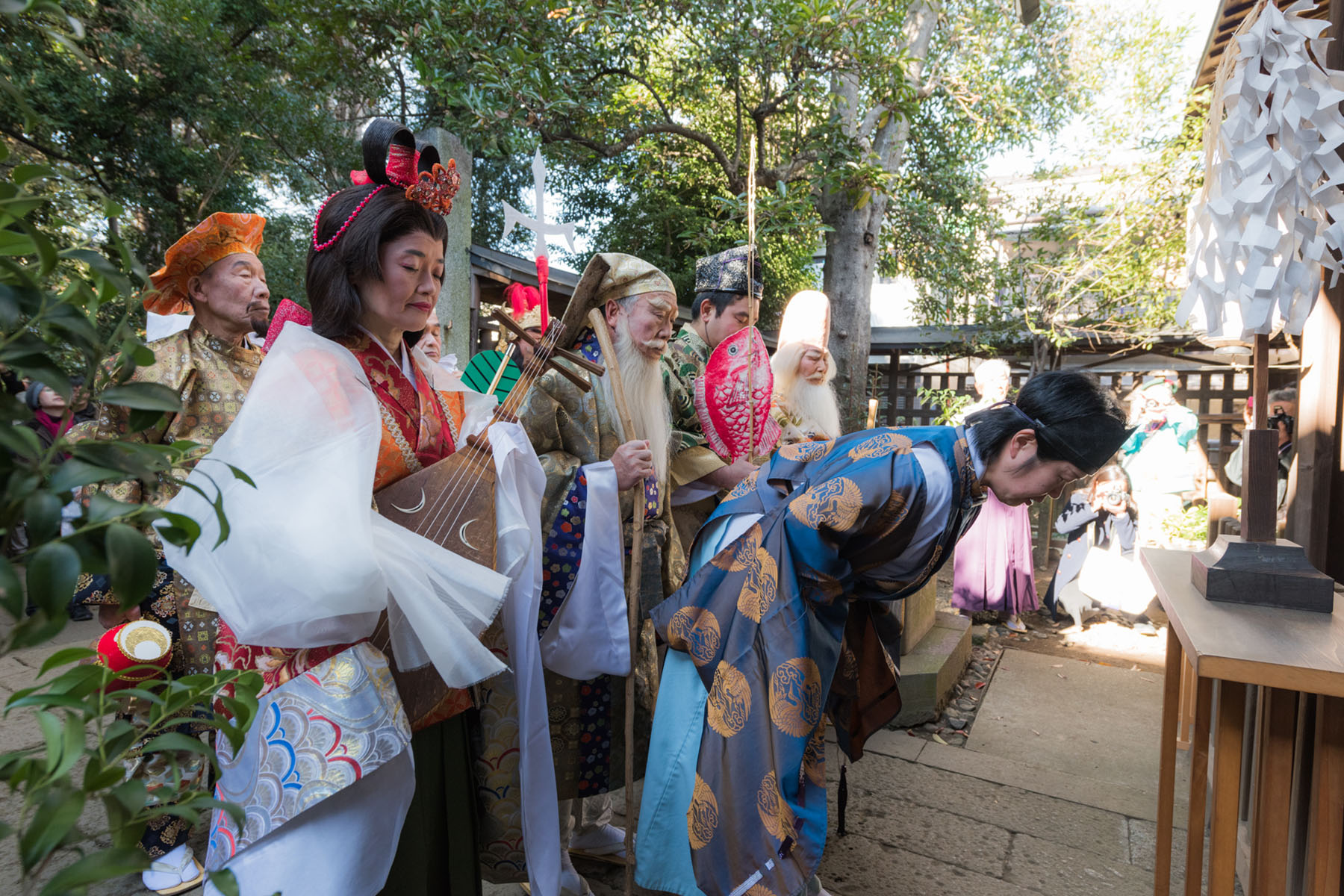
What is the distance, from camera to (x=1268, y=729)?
5.67 feet

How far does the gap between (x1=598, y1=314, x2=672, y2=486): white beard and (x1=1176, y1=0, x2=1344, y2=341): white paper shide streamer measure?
167 cm

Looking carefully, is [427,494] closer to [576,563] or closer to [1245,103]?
[576,563]

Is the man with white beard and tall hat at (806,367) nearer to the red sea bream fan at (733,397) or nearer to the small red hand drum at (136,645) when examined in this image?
the red sea bream fan at (733,397)

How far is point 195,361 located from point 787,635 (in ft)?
6.66

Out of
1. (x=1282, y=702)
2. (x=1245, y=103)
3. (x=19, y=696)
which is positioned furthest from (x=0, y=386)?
(x=1245, y=103)

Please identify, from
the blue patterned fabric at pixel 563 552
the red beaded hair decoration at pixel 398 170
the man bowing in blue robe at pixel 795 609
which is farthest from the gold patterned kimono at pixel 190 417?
the man bowing in blue robe at pixel 795 609

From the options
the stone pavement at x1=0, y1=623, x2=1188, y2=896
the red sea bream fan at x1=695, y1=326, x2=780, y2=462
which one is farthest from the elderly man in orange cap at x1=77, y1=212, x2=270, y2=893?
the red sea bream fan at x1=695, y1=326, x2=780, y2=462

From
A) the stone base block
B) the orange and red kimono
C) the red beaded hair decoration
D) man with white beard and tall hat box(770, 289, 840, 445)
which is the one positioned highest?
the red beaded hair decoration

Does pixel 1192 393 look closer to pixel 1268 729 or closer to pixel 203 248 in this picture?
pixel 1268 729

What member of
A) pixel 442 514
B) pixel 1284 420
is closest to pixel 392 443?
pixel 442 514

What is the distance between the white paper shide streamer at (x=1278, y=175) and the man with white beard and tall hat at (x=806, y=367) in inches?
72.3

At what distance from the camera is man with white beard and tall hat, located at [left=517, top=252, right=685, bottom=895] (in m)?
2.01

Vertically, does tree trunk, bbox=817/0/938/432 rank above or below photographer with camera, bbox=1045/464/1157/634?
above

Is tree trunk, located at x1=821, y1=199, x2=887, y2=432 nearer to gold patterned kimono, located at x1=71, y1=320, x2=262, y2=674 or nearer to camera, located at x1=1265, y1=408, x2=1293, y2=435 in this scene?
camera, located at x1=1265, y1=408, x2=1293, y2=435
